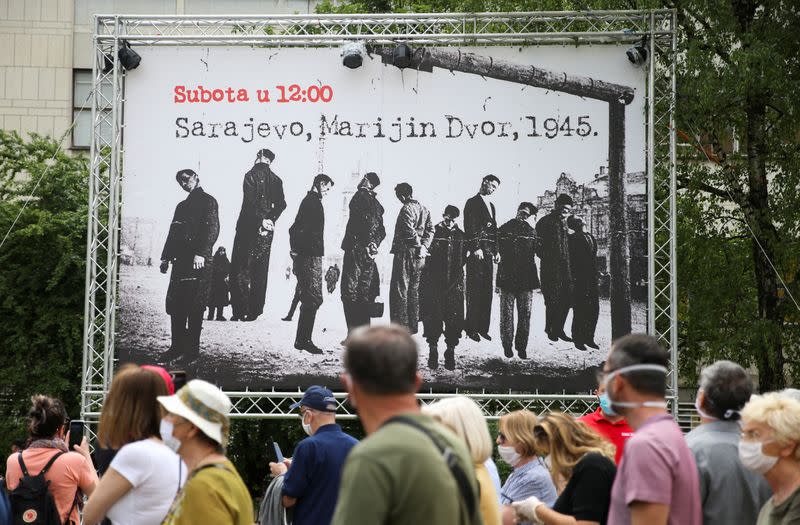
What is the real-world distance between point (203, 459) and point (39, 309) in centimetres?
1543

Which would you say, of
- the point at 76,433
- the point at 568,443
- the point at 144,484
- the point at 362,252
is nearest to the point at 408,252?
the point at 362,252

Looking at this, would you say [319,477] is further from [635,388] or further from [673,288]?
[673,288]

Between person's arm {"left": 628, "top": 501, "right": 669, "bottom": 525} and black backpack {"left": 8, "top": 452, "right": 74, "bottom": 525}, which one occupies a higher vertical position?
person's arm {"left": 628, "top": 501, "right": 669, "bottom": 525}

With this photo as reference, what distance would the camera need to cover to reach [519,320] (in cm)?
1324

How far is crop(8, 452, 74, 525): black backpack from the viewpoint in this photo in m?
7.73

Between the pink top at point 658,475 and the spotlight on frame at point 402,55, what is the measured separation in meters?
9.22

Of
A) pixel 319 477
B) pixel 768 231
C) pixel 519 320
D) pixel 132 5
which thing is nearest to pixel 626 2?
pixel 768 231

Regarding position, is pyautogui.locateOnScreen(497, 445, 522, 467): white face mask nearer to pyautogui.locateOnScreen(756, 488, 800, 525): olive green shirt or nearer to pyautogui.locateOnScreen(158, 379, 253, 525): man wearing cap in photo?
pyautogui.locateOnScreen(756, 488, 800, 525): olive green shirt

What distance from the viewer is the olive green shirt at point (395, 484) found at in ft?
10.6

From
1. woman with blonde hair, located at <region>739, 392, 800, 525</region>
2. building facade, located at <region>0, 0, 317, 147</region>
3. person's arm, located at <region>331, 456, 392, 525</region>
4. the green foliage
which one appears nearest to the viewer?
person's arm, located at <region>331, 456, 392, 525</region>

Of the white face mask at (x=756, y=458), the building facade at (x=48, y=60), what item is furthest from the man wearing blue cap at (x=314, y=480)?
the building facade at (x=48, y=60)

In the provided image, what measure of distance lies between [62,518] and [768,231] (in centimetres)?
964

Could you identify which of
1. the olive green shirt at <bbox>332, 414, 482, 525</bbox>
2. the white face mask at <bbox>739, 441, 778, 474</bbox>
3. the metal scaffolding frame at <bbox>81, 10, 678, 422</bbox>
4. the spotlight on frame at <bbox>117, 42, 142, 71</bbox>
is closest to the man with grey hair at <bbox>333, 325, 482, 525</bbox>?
the olive green shirt at <bbox>332, 414, 482, 525</bbox>

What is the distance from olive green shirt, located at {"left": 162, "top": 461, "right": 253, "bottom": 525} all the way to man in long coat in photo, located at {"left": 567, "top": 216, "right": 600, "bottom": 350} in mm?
8964
